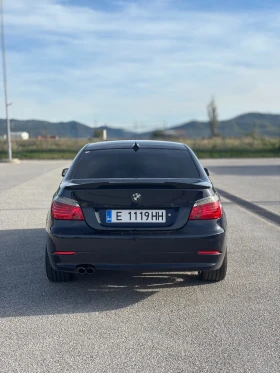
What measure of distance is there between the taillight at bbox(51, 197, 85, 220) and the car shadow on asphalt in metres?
0.76

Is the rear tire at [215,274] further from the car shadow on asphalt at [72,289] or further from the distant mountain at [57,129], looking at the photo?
the distant mountain at [57,129]

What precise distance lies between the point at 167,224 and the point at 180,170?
0.89 m

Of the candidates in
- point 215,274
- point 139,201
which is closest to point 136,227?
point 139,201

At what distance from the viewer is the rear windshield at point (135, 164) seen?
18.6 ft

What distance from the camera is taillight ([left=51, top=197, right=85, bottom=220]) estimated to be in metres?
5.11

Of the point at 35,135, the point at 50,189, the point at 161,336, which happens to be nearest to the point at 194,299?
the point at 161,336

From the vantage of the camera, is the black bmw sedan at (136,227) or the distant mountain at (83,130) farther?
the distant mountain at (83,130)

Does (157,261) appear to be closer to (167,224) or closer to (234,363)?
(167,224)

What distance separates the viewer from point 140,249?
5.00 metres

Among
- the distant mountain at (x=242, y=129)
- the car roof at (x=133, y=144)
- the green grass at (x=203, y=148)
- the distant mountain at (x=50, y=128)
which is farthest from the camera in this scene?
the distant mountain at (x=242, y=129)

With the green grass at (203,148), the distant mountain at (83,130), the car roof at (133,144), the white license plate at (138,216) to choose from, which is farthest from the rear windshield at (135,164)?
the distant mountain at (83,130)

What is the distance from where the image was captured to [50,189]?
1546cm

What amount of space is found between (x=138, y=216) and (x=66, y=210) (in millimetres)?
663

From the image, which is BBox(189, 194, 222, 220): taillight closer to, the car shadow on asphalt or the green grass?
the car shadow on asphalt
